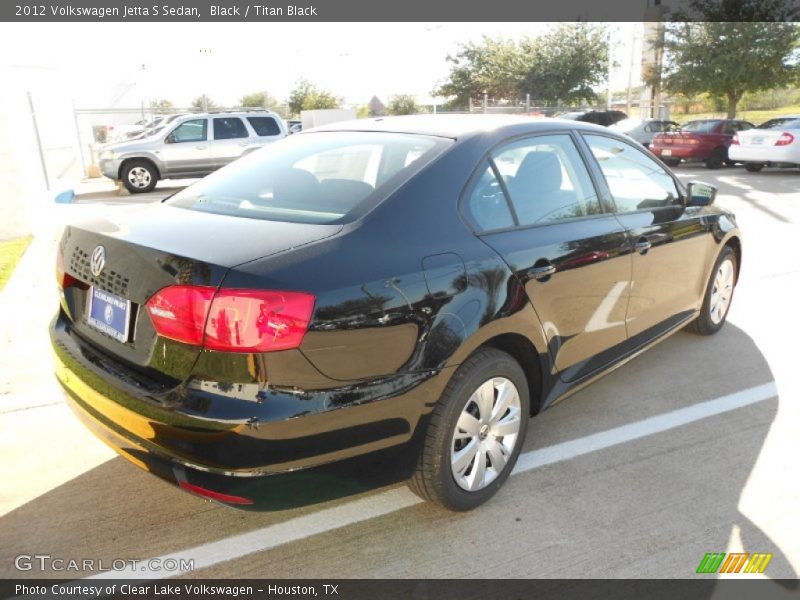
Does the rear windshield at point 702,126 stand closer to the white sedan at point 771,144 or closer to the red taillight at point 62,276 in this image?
the white sedan at point 771,144

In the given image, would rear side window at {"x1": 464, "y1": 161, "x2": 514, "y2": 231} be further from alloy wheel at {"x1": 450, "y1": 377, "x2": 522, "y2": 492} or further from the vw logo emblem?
the vw logo emblem

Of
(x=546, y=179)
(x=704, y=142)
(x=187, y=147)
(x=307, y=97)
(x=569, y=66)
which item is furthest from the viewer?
(x=307, y=97)

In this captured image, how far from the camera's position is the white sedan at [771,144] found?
1620 centimetres

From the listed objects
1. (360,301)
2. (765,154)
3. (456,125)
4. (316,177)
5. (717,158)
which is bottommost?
(717,158)

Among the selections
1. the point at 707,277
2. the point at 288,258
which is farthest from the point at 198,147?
the point at 288,258

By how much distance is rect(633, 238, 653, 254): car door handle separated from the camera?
3684 millimetres

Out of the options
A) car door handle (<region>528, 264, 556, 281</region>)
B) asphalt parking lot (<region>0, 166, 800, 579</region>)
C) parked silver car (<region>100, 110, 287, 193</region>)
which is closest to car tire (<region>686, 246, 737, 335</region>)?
asphalt parking lot (<region>0, 166, 800, 579</region>)

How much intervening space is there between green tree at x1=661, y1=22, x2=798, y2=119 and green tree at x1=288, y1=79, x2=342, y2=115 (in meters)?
30.5

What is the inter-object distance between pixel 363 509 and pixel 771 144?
1706cm

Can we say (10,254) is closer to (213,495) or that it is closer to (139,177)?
(213,495)

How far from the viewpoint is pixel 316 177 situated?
309 centimetres

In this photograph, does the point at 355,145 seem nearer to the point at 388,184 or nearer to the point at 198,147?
the point at 388,184

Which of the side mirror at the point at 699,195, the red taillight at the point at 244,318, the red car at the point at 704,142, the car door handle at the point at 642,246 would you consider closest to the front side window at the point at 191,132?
the red car at the point at 704,142

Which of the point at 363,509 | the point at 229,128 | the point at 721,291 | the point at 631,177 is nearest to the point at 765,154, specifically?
the point at 229,128
